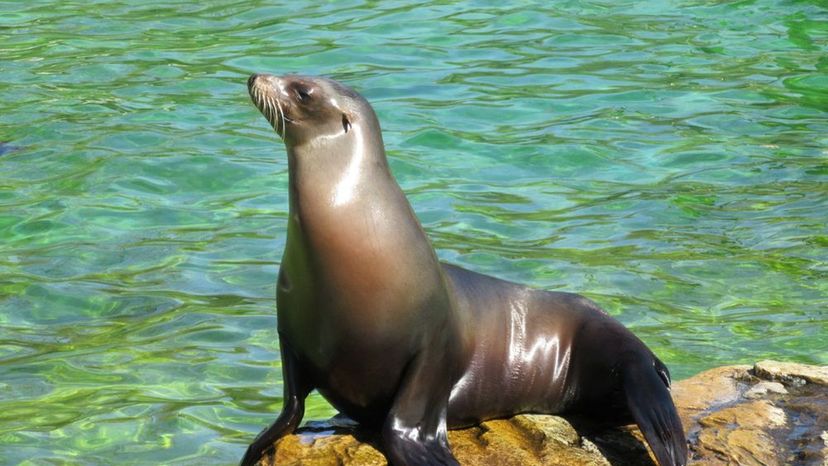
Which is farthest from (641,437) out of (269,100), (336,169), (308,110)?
(269,100)

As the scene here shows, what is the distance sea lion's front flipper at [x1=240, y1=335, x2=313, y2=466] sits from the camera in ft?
14.9

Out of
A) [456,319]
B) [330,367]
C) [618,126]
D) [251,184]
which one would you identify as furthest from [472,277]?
[618,126]

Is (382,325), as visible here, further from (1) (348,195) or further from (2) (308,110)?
(2) (308,110)

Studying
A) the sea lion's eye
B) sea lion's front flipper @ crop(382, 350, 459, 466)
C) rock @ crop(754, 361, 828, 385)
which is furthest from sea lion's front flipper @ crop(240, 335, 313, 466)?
rock @ crop(754, 361, 828, 385)

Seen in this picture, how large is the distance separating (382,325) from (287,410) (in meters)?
0.45

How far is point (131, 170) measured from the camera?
9641mm

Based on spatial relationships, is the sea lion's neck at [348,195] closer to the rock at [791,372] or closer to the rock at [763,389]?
the rock at [763,389]

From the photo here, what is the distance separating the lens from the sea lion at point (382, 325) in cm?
442

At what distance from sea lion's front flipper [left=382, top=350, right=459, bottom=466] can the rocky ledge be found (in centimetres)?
9

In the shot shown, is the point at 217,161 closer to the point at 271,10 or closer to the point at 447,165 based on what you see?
the point at 447,165

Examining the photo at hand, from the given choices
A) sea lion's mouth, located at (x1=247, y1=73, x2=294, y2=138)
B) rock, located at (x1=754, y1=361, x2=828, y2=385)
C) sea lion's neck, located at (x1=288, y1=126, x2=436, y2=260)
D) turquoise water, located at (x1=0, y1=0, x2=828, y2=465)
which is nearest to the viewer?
sea lion's neck, located at (x1=288, y1=126, x2=436, y2=260)

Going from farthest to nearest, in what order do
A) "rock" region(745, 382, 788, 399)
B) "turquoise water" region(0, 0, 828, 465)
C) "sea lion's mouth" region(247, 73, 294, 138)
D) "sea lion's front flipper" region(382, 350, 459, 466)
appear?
"turquoise water" region(0, 0, 828, 465) < "rock" region(745, 382, 788, 399) < "sea lion's mouth" region(247, 73, 294, 138) < "sea lion's front flipper" region(382, 350, 459, 466)

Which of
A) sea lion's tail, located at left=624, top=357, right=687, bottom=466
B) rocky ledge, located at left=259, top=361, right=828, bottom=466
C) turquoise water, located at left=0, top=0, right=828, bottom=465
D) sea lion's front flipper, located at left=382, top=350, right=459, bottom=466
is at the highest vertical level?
sea lion's front flipper, located at left=382, top=350, right=459, bottom=466

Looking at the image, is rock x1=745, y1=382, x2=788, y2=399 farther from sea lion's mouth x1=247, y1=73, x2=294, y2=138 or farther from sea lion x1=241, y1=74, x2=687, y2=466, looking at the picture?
sea lion's mouth x1=247, y1=73, x2=294, y2=138
